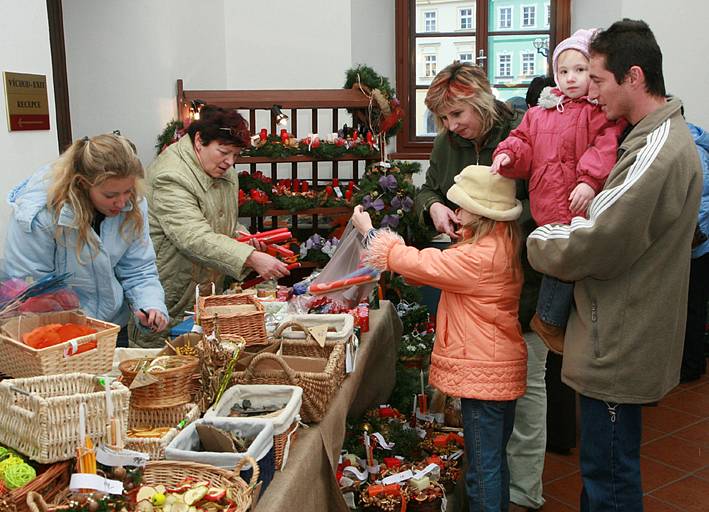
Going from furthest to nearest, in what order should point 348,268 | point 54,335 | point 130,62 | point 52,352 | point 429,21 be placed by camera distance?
point 429,21 → point 130,62 → point 348,268 → point 54,335 → point 52,352

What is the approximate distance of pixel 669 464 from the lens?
3.83 m

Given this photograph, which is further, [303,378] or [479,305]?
[479,305]

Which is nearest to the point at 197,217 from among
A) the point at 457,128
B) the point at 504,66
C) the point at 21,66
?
the point at 21,66

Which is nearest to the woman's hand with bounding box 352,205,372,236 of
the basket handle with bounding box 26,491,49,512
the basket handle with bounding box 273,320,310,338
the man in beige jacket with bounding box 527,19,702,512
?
the basket handle with bounding box 273,320,310,338

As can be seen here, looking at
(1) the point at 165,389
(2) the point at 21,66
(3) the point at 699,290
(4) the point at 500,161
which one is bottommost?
(3) the point at 699,290

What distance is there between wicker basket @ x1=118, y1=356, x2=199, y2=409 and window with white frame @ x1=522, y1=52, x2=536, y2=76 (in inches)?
243

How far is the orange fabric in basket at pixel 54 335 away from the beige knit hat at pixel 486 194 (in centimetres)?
125

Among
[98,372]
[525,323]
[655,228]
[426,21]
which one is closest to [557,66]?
[655,228]

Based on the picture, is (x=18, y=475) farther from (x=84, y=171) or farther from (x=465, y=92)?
(x=465, y=92)

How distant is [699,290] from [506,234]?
297cm

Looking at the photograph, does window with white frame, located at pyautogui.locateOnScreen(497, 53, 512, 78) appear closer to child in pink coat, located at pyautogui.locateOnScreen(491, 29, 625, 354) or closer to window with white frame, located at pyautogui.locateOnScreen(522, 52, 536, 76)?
window with white frame, located at pyautogui.locateOnScreen(522, 52, 536, 76)

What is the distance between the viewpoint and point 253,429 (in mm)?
1854

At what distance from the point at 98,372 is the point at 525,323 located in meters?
1.59

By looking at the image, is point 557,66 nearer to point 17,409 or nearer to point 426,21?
point 17,409
